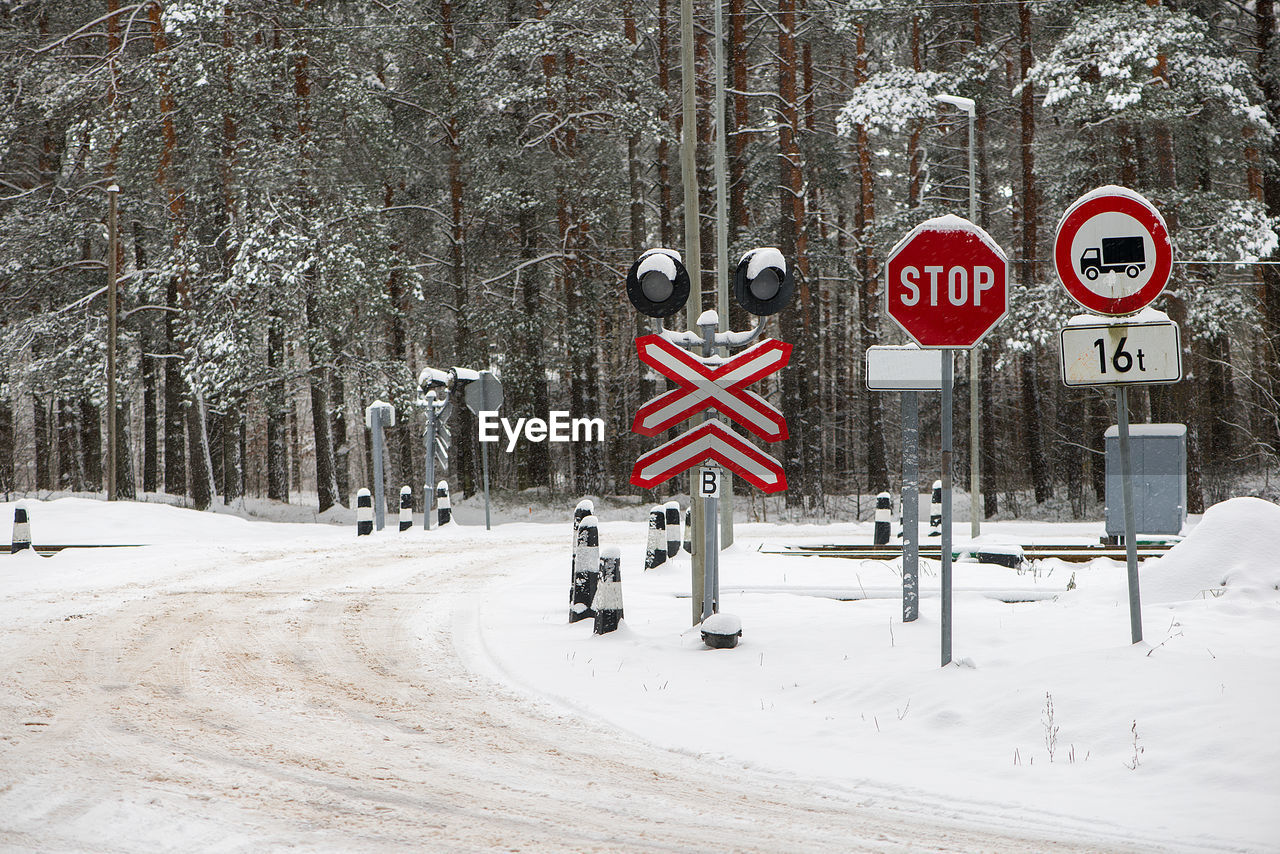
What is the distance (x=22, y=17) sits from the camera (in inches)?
1164

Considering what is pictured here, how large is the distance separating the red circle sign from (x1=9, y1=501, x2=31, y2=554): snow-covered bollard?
43.6 feet

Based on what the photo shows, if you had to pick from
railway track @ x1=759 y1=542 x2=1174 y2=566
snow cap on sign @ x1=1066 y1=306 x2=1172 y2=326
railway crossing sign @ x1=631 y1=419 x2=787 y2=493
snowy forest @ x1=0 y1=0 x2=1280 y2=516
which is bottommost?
railway track @ x1=759 y1=542 x2=1174 y2=566

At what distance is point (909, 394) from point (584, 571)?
9.80ft

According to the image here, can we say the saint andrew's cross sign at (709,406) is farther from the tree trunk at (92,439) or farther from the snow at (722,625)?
the tree trunk at (92,439)

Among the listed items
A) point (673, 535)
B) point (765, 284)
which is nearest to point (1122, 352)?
point (765, 284)

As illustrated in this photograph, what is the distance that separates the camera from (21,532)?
14.5m

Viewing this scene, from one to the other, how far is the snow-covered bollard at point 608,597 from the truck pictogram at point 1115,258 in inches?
151

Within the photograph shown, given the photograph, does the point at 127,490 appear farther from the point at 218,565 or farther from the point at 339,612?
the point at 339,612

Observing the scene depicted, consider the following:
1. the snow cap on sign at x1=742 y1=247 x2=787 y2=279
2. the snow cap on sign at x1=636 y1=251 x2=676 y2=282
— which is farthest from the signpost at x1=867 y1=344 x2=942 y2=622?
the snow cap on sign at x1=636 y1=251 x2=676 y2=282

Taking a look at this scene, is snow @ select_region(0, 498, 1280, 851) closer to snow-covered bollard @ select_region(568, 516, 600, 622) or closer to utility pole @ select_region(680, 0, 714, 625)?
snow-covered bollard @ select_region(568, 516, 600, 622)

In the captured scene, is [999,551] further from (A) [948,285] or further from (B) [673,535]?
(A) [948,285]

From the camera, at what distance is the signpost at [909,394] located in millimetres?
8023

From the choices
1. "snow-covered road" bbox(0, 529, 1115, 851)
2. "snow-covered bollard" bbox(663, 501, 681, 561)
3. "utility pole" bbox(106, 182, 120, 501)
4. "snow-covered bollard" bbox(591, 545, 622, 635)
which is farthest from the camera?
"utility pole" bbox(106, 182, 120, 501)

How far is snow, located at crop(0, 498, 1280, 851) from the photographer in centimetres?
461
